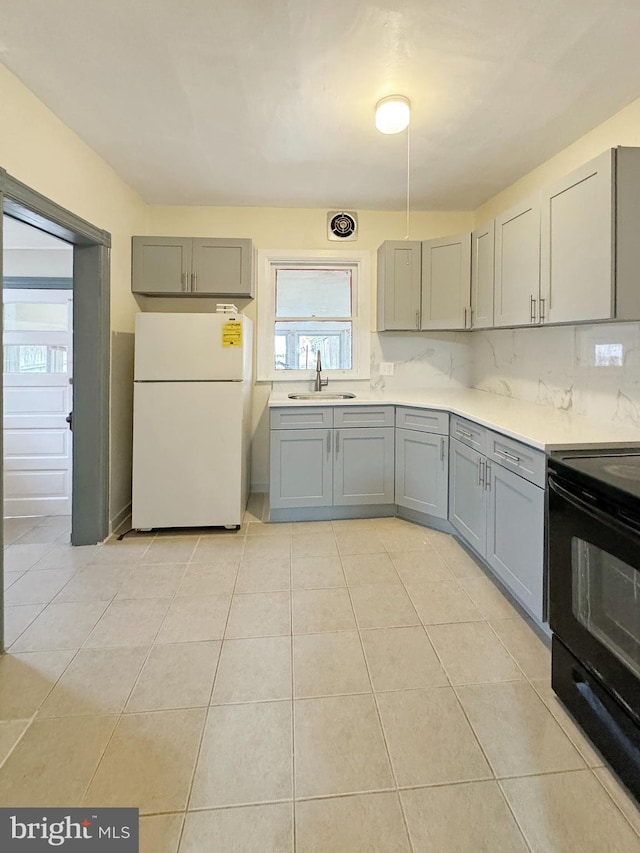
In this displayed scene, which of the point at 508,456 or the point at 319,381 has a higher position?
the point at 319,381

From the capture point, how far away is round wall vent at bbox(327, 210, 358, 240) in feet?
12.4

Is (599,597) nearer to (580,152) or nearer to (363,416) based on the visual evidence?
(363,416)

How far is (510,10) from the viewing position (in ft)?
5.35

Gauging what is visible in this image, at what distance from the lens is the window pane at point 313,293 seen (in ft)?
12.9

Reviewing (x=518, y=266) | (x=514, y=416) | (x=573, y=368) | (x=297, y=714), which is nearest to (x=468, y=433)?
(x=514, y=416)

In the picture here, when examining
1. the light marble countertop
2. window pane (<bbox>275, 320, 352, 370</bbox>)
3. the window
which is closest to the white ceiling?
the window

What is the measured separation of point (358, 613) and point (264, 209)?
3264 mm

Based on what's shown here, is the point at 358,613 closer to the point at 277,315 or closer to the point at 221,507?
the point at 221,507

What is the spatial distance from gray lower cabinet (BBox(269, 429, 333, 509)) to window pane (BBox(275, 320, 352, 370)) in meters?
0.90

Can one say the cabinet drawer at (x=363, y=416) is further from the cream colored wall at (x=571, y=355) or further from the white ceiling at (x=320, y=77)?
the white ceiling at (x=320, y=77)

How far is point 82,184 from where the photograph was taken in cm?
262

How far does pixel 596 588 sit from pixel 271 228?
348 cm

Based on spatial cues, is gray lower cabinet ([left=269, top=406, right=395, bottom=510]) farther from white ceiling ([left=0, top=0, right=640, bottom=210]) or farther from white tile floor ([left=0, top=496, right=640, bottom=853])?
white ceiling ([left=0, top=0, right=640, bottom=210])

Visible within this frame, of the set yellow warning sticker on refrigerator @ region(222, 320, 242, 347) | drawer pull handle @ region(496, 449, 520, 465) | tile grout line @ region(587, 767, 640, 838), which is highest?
yellow warning sticker on refrigerator @ region(222, 320, 242, 347)
